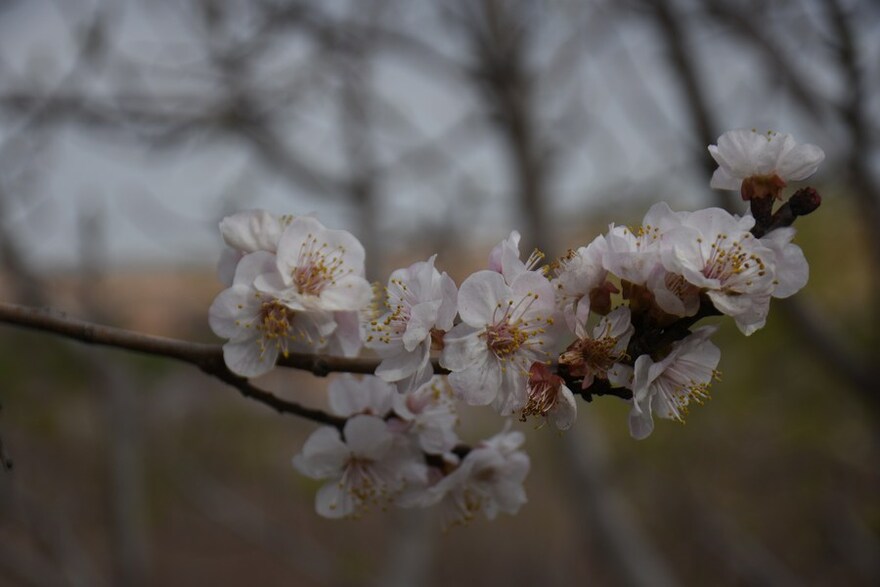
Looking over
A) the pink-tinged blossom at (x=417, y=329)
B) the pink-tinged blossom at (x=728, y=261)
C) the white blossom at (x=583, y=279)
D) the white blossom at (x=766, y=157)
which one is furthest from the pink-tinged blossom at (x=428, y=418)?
the white blossom at (x=766, y=157)

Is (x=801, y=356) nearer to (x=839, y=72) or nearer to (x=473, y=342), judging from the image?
(x=839, y=72)

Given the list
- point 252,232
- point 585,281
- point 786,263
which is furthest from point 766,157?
point 252,232

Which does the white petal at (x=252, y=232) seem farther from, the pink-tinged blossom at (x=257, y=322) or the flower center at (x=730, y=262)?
the flower center at (x=730, y=262)

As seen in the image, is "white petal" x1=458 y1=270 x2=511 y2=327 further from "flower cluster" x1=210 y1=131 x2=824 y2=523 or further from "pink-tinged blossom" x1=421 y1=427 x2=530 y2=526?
"pink-tinged blossom" x1=421 y1=427 x2=530 y2=526

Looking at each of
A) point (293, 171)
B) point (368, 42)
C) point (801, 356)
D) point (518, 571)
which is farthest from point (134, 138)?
point (518, 571)

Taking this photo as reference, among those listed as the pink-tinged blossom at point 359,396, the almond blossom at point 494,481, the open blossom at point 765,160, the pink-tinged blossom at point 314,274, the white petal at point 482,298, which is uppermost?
the open blossom at point 765,160

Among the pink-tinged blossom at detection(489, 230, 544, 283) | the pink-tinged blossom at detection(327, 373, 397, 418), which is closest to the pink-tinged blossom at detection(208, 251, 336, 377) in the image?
the pink-tinged blossom at detection(327, 373, 397, 418)

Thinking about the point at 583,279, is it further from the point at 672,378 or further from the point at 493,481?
the point at 493,481
